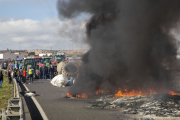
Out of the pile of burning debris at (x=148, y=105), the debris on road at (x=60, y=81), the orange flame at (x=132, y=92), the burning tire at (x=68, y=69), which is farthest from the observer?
the burning tire at (x=68, y=69)

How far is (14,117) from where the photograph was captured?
643 cm

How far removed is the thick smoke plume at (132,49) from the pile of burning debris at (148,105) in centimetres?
269

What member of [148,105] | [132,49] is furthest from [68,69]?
[148,105]

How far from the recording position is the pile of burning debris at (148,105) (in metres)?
9.28

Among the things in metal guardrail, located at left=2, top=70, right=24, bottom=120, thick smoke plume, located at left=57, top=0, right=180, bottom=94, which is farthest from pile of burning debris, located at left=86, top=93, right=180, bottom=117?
metal guardrail, located at left=2, top=70, right=24, bottom=120

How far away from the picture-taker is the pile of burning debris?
365 inches

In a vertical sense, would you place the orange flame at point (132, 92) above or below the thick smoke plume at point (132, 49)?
below

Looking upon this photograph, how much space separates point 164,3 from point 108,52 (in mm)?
4336

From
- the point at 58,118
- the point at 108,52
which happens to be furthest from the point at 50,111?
the point at 108,52

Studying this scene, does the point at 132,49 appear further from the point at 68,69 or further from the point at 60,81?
the point at 68,69

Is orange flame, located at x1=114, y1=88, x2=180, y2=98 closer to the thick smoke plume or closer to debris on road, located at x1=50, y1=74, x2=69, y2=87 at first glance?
the thick smoke plume

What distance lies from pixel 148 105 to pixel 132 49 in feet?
15.9

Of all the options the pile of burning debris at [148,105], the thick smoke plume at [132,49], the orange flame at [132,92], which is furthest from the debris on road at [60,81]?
the pile of burning debris at [148,105]

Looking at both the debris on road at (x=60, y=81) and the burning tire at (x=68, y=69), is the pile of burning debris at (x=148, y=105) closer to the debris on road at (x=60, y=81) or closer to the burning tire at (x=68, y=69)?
the debris on road at (x=60, y=81)
